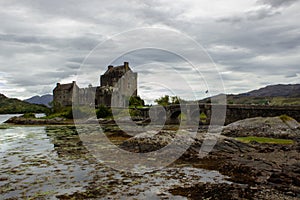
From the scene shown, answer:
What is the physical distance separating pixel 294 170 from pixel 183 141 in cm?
922

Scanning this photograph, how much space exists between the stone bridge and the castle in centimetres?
1594

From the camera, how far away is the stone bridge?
131ft

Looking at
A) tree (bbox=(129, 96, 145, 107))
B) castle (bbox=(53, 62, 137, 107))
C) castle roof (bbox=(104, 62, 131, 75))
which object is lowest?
tree (bbox=(129, 96, 145, 107))

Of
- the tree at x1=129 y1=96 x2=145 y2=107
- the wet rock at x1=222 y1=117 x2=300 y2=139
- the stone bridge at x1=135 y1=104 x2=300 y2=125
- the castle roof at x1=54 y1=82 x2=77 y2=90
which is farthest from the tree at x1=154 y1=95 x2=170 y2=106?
the wet rock at x1=222 y1=117 x2=300 y2=139

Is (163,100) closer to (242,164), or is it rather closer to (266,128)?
(266,128)

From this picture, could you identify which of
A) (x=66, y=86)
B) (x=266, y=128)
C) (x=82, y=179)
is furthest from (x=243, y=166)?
(x=66, y=86)

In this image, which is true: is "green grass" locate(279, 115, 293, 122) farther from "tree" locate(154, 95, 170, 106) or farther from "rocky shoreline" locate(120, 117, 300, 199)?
"tree" locate(154, 95, 170, 106)

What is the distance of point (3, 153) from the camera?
22.4 meters

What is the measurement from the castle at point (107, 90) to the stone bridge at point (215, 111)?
15936 millimetres

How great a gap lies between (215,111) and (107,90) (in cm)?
3704

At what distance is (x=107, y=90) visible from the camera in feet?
266

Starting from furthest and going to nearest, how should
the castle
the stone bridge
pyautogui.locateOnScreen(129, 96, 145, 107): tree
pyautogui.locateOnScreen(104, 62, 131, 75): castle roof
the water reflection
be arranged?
pyautogui.locateOnScreen(104, 62, 131, 75): castle roof → the castle → pyautogui.locateOnScreen(129, 96, 145, 107): tree → the stone bridge → the water reflection

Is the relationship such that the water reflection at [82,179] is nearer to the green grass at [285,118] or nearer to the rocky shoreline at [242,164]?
the rocky shoreline at [242,164]

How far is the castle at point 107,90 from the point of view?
3223 inches
